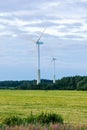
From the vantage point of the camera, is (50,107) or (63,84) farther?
(63,84)

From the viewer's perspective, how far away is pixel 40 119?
16.1 meters

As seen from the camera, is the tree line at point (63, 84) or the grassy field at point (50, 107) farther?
the tree line at point (63, 84)

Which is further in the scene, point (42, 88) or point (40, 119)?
point (42, 88)

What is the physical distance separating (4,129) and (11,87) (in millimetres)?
158418

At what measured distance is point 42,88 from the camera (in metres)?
148

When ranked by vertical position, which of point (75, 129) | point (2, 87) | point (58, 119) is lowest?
point (2, 87)

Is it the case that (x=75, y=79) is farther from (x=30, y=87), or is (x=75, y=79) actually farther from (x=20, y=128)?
(x=20, y=128)

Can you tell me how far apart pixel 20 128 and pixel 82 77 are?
471ft

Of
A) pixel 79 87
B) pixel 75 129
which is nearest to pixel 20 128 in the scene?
pixel 75 129

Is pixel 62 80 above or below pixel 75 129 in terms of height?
below

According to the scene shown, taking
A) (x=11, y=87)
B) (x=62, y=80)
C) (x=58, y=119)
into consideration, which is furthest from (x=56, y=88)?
(x=58, y=119)

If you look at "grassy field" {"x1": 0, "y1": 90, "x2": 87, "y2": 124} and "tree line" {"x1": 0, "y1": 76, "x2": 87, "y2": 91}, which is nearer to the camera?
"grassy field" {"x1": 0, "y1": 90, "x2": 87, "y2": 124}

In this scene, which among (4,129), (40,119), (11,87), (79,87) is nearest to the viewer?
(4,129)

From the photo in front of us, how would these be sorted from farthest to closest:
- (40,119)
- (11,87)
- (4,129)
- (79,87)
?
(11,87) < (79,87) < (40,119) < (4,129)
